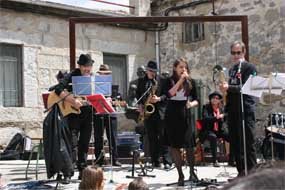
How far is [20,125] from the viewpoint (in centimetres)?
1162

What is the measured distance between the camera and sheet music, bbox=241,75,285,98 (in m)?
4.89

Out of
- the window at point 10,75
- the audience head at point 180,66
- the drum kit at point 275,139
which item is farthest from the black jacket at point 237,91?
the window at point 10,75

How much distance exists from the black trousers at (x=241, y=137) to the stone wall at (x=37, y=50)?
680 cm

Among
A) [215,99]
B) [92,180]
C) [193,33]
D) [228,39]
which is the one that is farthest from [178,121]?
[193,33]

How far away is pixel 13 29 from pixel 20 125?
2116 mm

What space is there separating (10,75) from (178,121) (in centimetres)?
694

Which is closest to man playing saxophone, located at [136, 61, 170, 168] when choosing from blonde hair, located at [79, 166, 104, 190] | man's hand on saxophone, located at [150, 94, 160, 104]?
man's hand on saxophone, located at [150, 94, 160, 104]

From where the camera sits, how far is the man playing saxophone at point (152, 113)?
7102mm

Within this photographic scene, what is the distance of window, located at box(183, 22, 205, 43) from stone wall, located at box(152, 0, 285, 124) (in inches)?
4.9

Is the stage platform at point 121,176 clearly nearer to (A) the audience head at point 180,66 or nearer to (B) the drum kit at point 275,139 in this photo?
(B) the drum kit at point 275,139

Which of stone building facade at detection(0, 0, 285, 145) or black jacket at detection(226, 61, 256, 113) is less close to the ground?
stone building facade at detection(0, 0, 285, 145)

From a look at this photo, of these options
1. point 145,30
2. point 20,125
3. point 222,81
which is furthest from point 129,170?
point 145,30

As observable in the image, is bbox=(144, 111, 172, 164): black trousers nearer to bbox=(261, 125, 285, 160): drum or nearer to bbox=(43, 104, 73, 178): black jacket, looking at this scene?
bbox=(261, 125, 285, 160): drum

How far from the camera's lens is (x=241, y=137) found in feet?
17.4
